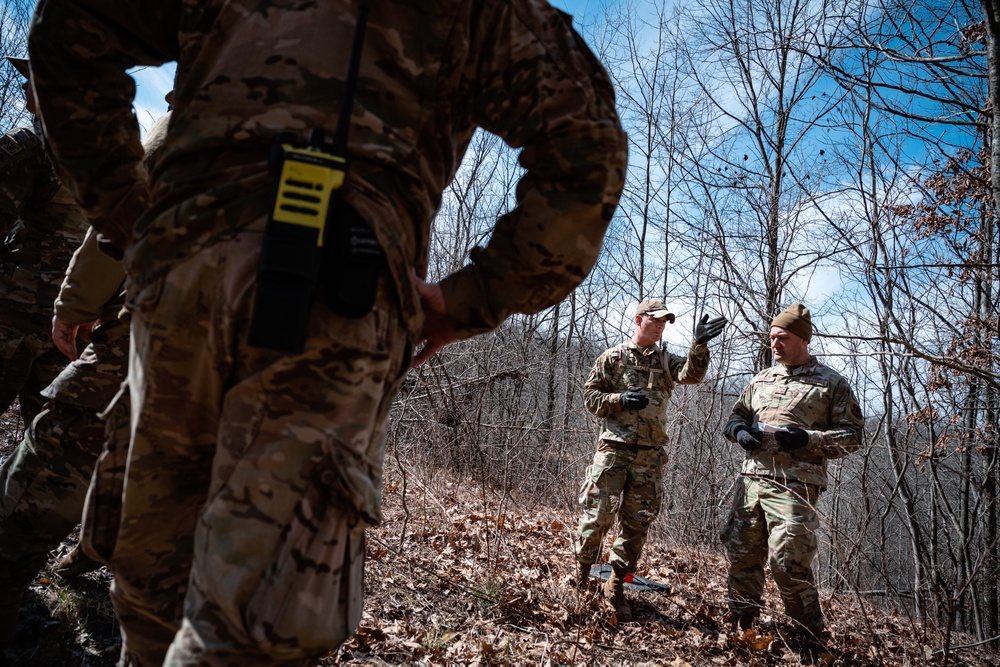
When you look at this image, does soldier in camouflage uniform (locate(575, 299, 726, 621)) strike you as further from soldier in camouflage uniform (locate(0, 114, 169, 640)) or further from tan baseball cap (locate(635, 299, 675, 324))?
soldier in camouflage uniform (locate(0, 114, 169, 640))

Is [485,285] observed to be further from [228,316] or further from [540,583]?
[540,583]

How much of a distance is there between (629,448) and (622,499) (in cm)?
41

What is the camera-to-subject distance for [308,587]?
100 cm

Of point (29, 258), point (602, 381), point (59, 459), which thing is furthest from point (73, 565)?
point (602, 381)

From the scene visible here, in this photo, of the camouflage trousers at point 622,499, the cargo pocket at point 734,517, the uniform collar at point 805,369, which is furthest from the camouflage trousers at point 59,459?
the uniform collar at point 805,369

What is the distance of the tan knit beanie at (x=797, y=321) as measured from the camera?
4.76 m

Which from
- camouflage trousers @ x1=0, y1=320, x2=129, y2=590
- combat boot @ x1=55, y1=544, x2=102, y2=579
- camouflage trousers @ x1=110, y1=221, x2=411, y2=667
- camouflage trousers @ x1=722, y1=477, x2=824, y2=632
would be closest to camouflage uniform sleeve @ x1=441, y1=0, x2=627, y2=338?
camouflage trousers @ x1=110, y1=221, x2=411, y2=667

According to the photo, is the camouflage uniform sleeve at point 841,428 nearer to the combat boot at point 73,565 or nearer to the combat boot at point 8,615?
the combat boot at point 73,565

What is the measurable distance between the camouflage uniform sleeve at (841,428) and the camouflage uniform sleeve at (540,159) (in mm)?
3855

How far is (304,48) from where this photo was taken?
117 cm

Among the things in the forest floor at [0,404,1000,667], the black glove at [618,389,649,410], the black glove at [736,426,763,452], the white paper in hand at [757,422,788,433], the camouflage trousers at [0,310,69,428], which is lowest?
the forest floor at [0,404,1000,667]

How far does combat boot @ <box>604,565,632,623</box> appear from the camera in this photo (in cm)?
444

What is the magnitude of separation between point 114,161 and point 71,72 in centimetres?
19

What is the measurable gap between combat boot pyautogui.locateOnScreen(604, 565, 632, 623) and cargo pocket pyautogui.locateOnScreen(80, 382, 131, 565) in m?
3.84
